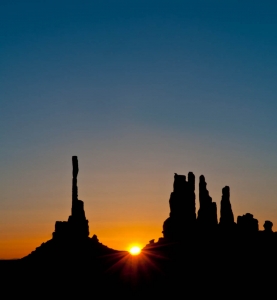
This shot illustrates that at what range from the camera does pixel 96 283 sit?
99438 mm

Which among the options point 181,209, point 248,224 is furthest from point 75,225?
point 248,224

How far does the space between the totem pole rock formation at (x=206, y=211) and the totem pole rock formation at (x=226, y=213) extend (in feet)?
4.07

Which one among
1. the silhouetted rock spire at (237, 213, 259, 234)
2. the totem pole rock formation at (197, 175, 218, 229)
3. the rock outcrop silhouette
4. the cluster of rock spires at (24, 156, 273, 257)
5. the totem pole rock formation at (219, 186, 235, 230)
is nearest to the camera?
the rock outcrop silhouette

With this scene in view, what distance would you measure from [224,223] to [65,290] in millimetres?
34148

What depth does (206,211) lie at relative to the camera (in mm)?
119688

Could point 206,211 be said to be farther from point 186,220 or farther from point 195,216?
point 186,220

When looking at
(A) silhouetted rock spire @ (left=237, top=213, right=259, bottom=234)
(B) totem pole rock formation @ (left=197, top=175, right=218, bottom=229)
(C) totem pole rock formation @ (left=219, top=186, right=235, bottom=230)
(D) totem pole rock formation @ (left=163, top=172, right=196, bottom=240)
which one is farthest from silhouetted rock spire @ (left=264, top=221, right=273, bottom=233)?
(D) totem pole rock formation @ (left=163, top=172, right=196, bottom=240)

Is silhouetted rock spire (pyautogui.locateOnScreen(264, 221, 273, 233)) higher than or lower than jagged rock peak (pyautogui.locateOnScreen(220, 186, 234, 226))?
lower

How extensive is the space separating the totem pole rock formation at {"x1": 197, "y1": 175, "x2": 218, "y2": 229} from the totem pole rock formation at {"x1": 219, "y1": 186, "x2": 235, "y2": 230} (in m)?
1.24

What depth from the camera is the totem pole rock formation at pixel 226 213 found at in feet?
390

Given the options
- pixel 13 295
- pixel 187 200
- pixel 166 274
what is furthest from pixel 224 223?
pixel 13 295

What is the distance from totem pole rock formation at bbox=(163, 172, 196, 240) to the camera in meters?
117

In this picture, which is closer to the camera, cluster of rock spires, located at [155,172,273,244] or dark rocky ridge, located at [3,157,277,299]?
dark rocky ridge, located at [3,157,277,299]

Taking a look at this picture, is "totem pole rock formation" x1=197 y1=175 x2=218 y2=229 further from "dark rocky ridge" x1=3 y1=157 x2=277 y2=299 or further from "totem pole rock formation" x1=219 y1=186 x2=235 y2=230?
"totem pole rock formation" x1=219 y1=186 x2=235 y2=230
